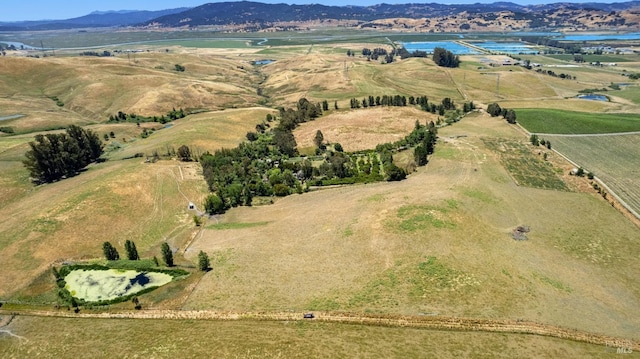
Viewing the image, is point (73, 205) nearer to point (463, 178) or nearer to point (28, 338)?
point (28, 338)

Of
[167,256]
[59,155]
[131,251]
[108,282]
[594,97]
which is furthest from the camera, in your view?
[594,97]

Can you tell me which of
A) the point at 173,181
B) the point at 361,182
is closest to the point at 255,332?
the point at 361,182

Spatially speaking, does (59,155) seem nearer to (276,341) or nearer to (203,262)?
(203,262)

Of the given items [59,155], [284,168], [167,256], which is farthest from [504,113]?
[59,155]

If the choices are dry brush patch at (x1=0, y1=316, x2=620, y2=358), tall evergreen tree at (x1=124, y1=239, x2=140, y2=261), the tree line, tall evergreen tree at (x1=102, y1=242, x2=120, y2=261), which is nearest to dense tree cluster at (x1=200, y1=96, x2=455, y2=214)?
tall evergreen tree at (x1=124, y1=239, x2=140, y2=261)

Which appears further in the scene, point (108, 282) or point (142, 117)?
point (142, 117)
